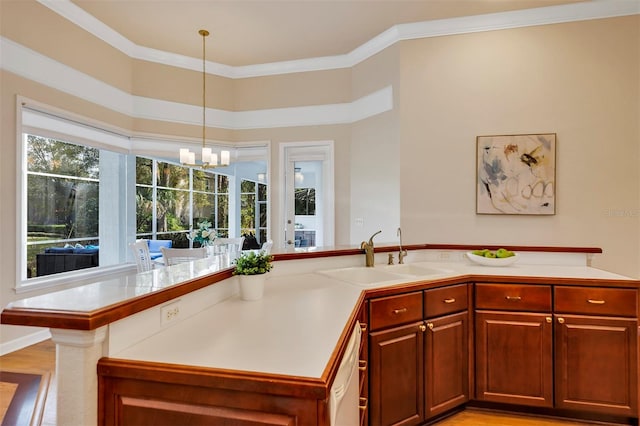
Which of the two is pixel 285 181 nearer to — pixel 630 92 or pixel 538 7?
pixel 538 7

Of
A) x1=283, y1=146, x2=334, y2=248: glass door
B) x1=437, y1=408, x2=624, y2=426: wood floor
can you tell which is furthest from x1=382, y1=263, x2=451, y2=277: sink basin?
x1=283, y1=146, x2=334, y2=248: glass door

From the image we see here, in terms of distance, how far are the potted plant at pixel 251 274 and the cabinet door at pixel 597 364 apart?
1904 millimetres

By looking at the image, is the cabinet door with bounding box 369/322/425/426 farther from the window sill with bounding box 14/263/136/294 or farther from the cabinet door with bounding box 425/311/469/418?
the window sill with bounding box 14/263/136/294

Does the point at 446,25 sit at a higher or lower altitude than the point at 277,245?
higher

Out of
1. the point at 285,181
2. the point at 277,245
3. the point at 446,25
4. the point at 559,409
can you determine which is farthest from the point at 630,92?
the point at 277,245

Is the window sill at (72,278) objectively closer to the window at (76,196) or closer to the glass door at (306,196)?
the window at (76,196)

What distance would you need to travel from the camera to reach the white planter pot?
1.66 metres

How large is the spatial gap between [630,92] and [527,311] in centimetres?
238

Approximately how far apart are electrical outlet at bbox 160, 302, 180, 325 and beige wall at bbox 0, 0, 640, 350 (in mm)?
2758

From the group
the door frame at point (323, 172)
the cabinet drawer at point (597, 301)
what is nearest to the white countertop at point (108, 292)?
the cabinet drawer at point (597, 301)

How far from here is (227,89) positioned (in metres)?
5.02

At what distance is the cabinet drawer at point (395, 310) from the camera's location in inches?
75.8

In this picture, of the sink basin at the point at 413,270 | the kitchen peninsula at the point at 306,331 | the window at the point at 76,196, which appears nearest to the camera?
the kitchen peninsula at the point at 306,331

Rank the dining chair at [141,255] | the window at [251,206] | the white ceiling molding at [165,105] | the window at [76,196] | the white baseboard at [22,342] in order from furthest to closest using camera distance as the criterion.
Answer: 1. the window at [251,206]
2. the dining chair at [141,255]
3. the window at [76,196]
4. the white ceiling molding at [165,105]
5. the white baseboard at [22,342]
